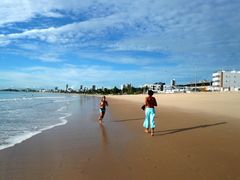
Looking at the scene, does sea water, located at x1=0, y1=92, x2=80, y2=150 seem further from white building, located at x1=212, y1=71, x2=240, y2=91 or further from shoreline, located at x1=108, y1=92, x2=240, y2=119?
white building, located at x1=212, y1=71, x2=240, y2=91

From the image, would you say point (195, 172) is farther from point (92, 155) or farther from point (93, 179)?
point (92, 155)

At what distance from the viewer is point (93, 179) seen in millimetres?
5457

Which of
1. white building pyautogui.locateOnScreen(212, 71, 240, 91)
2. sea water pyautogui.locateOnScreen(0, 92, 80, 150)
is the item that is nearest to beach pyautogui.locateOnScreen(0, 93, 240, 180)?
sea water pyautogui.locateOnScreen(0, 92, 80, 150)

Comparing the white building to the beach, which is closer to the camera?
the beach

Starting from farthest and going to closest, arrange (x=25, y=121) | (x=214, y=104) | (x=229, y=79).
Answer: (x=229, y=79) < (x=214, y=104) < (x=25, y=121)

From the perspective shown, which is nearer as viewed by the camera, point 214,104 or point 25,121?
point 25,121

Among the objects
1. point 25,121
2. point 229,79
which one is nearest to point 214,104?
point 25,121

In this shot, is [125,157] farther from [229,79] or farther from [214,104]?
[229,79]

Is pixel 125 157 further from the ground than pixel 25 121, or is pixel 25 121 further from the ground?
pixel 125 157

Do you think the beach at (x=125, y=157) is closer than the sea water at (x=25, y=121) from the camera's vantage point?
Yes

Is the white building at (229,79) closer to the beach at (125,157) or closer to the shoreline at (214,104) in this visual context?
the shoreline at (214,104)

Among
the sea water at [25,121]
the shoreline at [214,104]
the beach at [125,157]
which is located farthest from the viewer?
the shoreline at [214,104]

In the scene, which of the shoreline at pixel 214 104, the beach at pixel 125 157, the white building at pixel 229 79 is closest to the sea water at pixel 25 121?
the beach at pixel 125 157

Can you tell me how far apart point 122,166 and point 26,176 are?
2061mm
